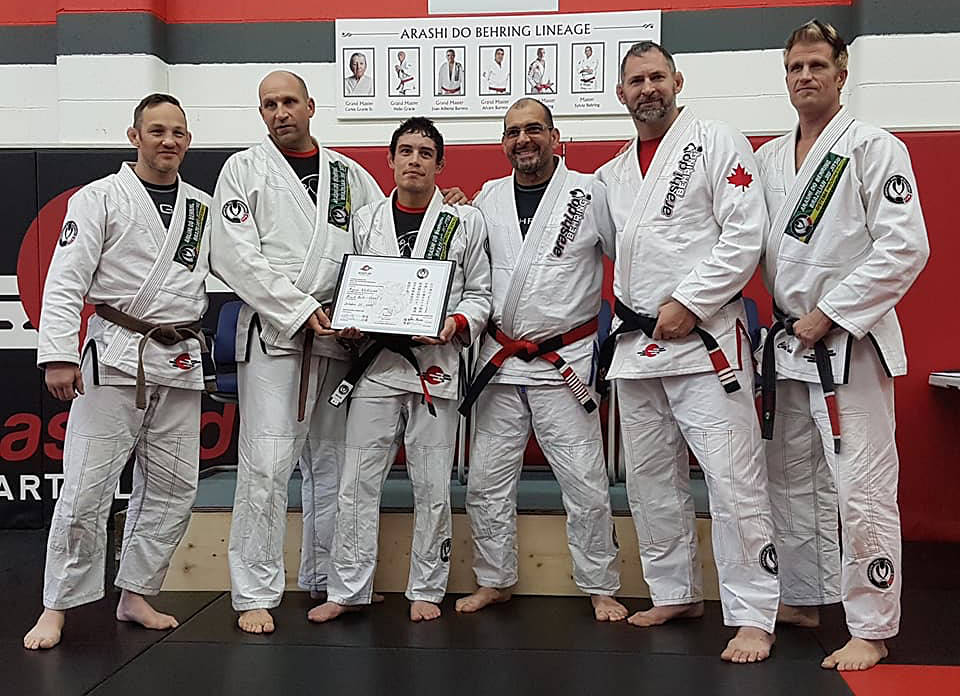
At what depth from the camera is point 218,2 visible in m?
5.22

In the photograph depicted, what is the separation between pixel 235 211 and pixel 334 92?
2.61 meters

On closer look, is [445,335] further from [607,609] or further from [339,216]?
[607,609]

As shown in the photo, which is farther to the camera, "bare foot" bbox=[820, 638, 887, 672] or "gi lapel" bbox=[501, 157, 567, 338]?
"gi lapel" bbox=[501, 157, 567, 338]

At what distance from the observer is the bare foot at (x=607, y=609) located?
285cm

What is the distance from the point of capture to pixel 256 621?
2721mm

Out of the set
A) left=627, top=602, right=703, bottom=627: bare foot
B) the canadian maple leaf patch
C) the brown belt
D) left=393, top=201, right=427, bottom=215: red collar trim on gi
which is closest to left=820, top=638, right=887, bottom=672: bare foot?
left=627, top=602, right=703, bottom=627: bare foot

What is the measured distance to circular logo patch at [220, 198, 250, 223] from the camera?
279 cm

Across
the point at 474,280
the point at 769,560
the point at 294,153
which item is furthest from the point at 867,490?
the point at 294,153

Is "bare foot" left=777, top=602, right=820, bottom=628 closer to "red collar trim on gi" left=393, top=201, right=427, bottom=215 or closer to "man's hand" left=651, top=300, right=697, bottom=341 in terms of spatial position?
"man's hand" left=651, top=300, right=697, bottom=341

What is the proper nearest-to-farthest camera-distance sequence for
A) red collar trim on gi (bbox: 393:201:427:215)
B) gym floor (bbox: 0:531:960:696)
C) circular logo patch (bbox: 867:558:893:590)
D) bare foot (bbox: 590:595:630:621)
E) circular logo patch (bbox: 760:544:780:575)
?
gym floor (bbox: 0:531:960:696)
circular logo patch (bbox: 867:558:893:590)
circular logo patch (bbox: 760:544:780:575)
bare foot (bbox: 590:595:630:621)
red collar trim on gi (bbox: 393:201:427:215)

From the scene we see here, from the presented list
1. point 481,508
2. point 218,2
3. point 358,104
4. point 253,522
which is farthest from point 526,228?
point 218,2

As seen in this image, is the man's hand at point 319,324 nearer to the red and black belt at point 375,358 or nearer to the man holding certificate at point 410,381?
the man holding certificate at point 410,381

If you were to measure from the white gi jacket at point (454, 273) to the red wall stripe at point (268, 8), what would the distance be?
2.57 metres

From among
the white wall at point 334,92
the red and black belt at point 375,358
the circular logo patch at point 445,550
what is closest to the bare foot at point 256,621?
the circular logo patch at point 445,550
